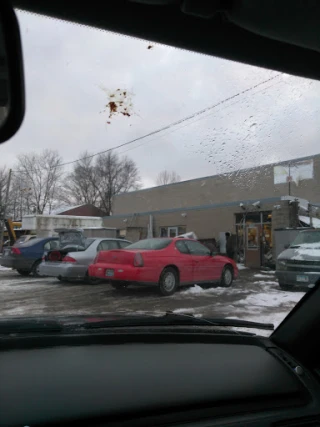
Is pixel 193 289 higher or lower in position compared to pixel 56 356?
lower

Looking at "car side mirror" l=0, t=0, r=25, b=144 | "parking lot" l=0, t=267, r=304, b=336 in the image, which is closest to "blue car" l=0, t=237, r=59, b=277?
→ "parking lot" l=0, t=267, r=304, b=336

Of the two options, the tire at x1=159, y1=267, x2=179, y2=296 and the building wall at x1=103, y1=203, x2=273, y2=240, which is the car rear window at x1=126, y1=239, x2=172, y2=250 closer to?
the tire at x1=159, y1=267, x2=179, y2=296

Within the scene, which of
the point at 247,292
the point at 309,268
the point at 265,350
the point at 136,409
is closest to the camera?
the point at 136,409

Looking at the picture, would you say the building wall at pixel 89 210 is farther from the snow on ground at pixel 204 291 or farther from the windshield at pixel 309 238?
the windshield at pixel 309 238

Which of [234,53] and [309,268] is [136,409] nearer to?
[234,53]

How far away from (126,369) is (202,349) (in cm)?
46

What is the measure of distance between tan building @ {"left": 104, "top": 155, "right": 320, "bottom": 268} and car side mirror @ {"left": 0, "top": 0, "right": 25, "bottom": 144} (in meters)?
5.16

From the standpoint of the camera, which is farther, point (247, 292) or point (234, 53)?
point (247, 292)

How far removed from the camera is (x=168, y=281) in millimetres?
8977

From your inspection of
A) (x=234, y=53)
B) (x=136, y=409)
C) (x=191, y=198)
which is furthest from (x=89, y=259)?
(x=136, y=409)

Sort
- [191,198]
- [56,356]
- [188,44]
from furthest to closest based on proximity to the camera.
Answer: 1. [191,198]
2. [188,44]
3. [56,356]

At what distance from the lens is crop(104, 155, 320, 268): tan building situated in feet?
31.8

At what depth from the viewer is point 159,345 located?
6.60ft

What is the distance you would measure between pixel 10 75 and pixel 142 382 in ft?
4.24
